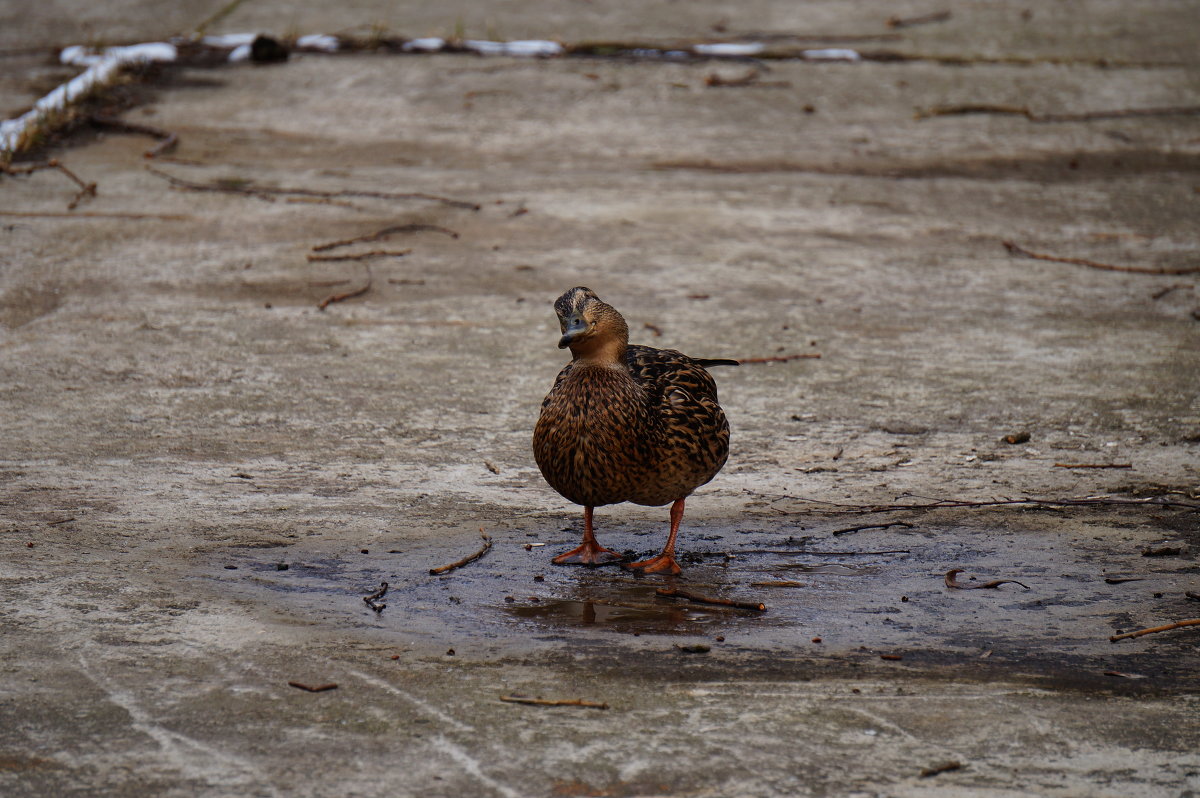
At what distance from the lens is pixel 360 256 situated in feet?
26.0

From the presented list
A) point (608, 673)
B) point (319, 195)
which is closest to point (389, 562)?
point (608, 673)

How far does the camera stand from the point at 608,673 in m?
3.66

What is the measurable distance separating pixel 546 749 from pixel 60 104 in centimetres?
909

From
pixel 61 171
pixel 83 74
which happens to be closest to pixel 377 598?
pixel 61 171

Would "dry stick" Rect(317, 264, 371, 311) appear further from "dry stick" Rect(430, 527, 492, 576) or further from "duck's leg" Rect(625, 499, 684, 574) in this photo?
"duck's leg" Rect(625, 499, 684, 574)

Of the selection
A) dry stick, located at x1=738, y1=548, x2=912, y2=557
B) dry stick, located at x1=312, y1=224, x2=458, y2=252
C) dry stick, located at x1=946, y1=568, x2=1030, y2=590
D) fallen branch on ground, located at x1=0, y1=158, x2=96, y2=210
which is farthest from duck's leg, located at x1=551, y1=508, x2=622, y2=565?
fallen branch on ground, located at x1=0, y1=158, x2=96, y2=210

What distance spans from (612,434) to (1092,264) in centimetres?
474

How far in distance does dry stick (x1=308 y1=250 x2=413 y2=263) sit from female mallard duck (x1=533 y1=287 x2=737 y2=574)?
3.43 m

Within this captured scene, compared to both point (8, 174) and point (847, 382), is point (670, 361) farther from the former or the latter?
Result: point (8, 174)

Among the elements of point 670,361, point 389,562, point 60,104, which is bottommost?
point 389,562

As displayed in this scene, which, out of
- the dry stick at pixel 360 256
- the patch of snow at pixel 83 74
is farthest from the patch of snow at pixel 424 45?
the dry stick at pixel 360 256

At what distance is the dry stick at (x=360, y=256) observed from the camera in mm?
7852

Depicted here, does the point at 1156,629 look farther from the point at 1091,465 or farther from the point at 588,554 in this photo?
the point at 588,554

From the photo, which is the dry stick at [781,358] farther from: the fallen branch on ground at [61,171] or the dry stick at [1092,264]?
the fallen branch on ground at [61,171]
